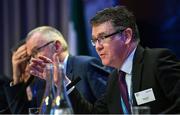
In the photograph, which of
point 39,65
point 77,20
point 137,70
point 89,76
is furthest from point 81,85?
point 77,20

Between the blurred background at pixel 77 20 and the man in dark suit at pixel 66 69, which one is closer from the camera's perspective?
the man in dark suit at pixel 66 69

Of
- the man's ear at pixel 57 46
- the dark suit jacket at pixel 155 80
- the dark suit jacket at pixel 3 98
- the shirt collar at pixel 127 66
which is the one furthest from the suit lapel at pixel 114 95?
the dark suit jacket at pixel 3 98

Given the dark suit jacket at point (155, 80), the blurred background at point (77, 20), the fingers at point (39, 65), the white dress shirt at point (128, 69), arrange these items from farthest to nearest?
the blurred background at point (77, 20) < the white dress shirt at point (128, 69) < the dark suit jacket at point (155, 80) < the fingers at point (39, 65)

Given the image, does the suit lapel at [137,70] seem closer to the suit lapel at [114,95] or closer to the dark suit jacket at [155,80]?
the dark suit jacket at [155,80]

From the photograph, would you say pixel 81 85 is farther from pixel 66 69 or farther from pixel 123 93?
pixel 123 93

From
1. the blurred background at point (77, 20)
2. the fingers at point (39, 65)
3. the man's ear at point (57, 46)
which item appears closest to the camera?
the fingers at point (39, 65)

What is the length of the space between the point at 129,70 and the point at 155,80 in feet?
0.45

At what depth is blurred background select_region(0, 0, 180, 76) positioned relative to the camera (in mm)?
3268

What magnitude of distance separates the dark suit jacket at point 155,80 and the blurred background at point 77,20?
1370mm

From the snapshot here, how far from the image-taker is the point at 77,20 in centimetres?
370

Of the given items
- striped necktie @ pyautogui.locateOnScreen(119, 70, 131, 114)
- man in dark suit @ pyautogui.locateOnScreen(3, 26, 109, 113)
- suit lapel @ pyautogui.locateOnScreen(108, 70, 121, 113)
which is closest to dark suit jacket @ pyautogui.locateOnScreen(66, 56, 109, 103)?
man in dark suit @ pyautogui.locateOnScreen(3, 26, 109, 113)

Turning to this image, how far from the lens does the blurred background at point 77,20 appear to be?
3.27 meters

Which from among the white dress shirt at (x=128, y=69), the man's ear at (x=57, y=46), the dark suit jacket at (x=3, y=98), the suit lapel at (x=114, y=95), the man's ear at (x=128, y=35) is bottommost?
the dark suit jacket at (x=3, y=98)

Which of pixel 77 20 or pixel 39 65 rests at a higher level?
pixel 77 20
